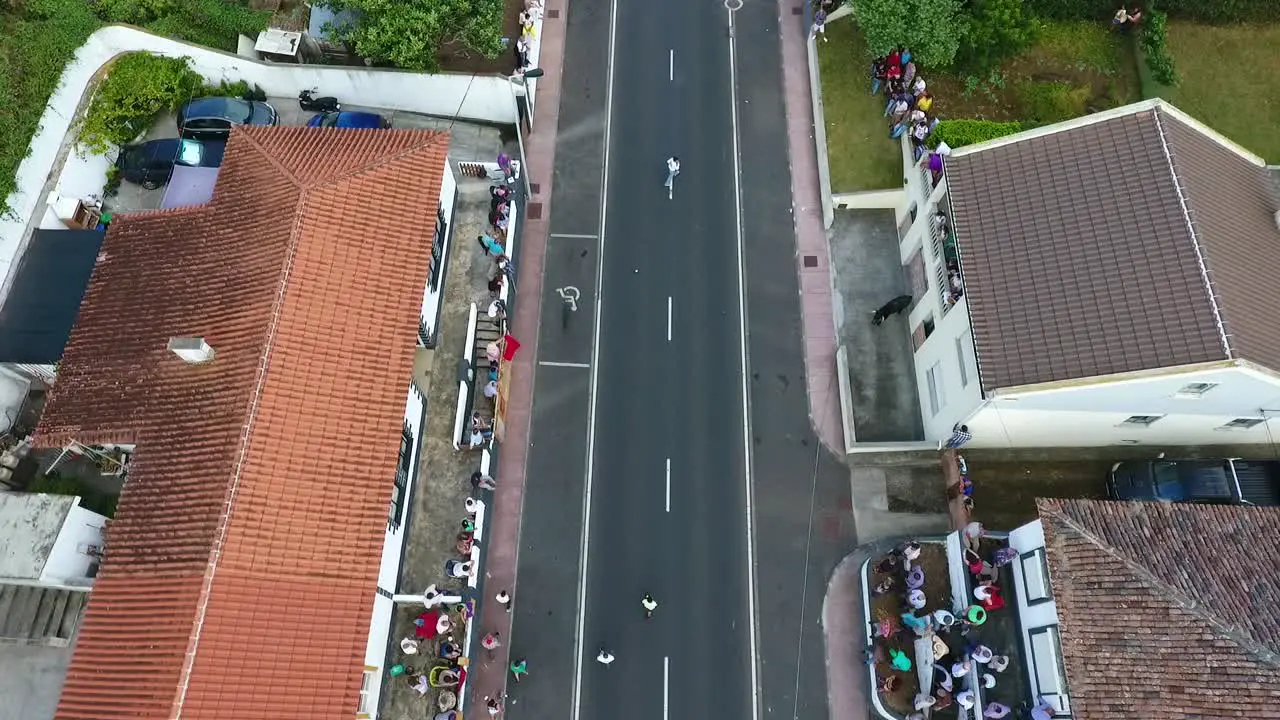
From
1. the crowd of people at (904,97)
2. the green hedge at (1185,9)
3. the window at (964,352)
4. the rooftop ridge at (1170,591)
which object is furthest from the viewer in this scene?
the green hedge at (1185,9)

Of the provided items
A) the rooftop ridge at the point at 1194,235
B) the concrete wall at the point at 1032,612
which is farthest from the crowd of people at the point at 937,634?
the rooftop ridge at the point at 1194,235

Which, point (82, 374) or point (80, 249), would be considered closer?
point (82, 374)

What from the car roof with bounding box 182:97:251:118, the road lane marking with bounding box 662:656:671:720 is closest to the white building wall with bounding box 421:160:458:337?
the car roof with bounding box 182:97:251:118

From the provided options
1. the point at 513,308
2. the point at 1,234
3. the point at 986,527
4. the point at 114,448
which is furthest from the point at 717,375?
the point at 1,234

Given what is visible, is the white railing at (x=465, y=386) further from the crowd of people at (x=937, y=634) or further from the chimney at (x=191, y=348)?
the crowd of people at (x=937, y=634)

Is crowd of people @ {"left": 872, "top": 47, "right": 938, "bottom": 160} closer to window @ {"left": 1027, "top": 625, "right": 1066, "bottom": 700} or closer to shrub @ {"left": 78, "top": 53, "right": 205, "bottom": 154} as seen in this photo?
window @ {"left": 1027, "top": 625, "right": 1066, "bottom": 700}

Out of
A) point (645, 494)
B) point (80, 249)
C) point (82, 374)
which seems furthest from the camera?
point (645, 494)

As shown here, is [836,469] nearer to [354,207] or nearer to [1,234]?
[354,207]

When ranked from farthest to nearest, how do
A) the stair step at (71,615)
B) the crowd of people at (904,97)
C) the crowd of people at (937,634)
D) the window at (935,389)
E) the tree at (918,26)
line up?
the crowd of people at (904,97)
the tree at (918,26)
the window at (935,389)
the crowd of people at (937,634)
the stair step at (71,615)
